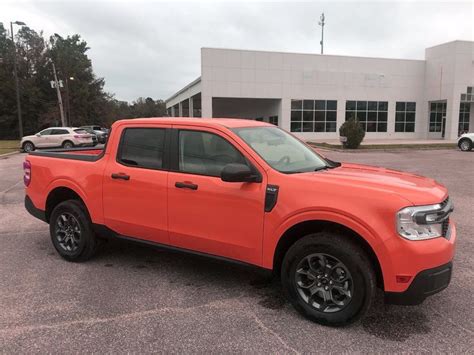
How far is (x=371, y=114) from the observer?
44.4 metres

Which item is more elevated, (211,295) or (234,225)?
(234,225)

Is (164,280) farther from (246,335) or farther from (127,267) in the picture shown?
(246,335)

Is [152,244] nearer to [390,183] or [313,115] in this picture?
[390,183]

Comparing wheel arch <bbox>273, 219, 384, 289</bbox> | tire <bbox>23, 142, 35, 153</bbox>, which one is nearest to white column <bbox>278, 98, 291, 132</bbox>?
tire <bbox>23, 142, 35, 153</bbox>

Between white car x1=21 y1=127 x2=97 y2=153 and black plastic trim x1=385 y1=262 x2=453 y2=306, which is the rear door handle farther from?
white car x1=21 y1=127 x2=97 y2=153

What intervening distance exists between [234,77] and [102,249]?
36243mm

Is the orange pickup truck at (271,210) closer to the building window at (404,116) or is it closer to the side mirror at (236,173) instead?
the side mirror at (236,173)

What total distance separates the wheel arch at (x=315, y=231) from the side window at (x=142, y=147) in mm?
1571

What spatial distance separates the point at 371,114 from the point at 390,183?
4330cm

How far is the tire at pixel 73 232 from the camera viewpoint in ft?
16.8

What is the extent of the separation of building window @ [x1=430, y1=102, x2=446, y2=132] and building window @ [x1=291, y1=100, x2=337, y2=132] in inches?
442

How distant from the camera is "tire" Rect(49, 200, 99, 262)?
512 cm

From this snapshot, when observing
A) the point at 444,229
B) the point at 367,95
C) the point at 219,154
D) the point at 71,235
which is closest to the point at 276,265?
the point at 219,154

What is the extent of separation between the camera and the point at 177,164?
4.37 meters
